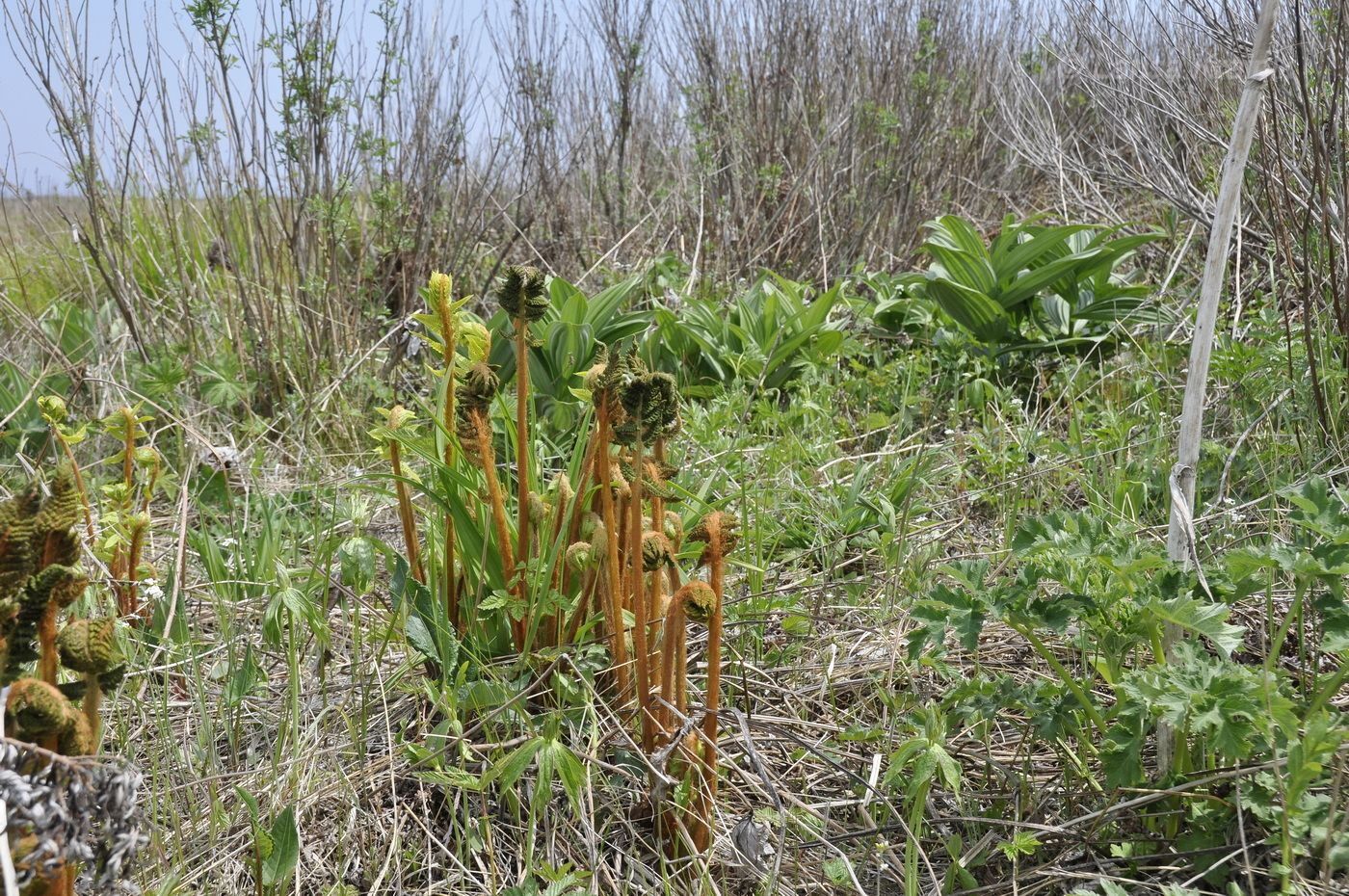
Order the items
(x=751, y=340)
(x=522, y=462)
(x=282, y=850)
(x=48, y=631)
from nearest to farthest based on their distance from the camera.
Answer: (x=48, y=631)
(x=282, y=850)
(x=522, y=462)
(x=751, y=340)

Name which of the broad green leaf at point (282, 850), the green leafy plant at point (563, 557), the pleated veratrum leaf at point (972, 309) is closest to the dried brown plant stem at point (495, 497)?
the green leafy plant at point (563, 557)

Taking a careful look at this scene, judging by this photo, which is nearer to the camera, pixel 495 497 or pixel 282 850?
pixel 282 850

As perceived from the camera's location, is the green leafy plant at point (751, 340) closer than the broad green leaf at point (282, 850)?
No

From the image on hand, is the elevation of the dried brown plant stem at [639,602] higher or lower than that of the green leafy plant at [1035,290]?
lower

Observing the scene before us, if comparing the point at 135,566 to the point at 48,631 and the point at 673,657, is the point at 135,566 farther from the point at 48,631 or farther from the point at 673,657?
the point at 673,657

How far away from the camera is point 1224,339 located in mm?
2881

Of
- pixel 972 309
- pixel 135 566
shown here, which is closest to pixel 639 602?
pixel 135 566

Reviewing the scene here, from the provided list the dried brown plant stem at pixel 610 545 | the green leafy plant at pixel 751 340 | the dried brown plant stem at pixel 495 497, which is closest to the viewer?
the dried brown plant stem at pixel 610 545

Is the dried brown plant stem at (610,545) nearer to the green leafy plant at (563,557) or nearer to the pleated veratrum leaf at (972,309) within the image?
the green leafy plant at (563,557)

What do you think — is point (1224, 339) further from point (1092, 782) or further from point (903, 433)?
point (1092, 782)

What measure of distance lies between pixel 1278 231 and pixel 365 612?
7.81 ft

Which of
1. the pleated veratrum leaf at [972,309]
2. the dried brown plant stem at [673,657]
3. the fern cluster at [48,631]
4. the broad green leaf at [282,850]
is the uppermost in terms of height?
the pleated veratrum leaf at [972,309]

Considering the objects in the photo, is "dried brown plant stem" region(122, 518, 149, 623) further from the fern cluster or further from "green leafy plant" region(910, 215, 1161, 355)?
"green leafy plant" region(910, 215, 1161, 355)

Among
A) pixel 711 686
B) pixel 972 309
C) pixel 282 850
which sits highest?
pixel 972 309
